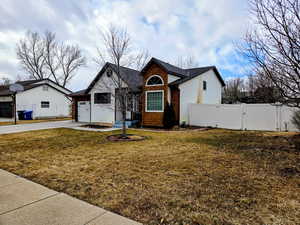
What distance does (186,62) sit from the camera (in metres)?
29.3

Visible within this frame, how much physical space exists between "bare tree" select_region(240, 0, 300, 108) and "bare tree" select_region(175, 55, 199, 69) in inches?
941

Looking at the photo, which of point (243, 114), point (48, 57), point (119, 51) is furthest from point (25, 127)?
point (48, 57)

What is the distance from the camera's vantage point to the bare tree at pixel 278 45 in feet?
16.2

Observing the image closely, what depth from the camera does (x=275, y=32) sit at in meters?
5.25

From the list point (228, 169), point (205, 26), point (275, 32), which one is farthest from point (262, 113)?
point (228, 169)

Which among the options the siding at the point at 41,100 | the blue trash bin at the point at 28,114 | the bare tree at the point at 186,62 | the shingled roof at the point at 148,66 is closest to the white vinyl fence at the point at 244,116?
the shingled roof at the point at 148,66

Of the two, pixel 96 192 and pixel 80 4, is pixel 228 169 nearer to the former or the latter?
pixel 96 192

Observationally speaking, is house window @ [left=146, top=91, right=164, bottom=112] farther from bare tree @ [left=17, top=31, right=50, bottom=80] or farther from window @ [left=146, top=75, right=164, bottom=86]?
bare tree @ [left=17, top=31, right=50, bottom=80]

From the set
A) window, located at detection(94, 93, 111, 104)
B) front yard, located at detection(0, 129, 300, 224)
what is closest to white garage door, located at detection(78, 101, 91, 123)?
window, located at detection(94, 93, 111, 104)

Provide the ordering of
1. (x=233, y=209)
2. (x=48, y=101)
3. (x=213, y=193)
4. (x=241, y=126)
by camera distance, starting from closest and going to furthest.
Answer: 1. (x=233, y=209)
2. (x=213, y=193)
3. (x=241, y=126)
4. (x=48, y=101)

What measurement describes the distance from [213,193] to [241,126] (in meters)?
10.6

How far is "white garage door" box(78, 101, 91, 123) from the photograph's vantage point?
18531mm

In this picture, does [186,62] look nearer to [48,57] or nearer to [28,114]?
[28,114]

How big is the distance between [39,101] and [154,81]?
1883cm
